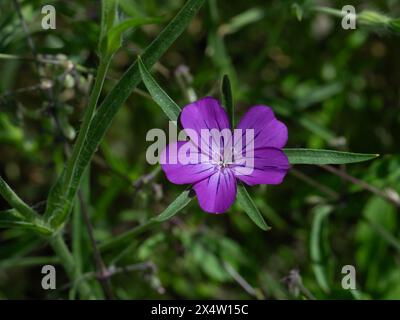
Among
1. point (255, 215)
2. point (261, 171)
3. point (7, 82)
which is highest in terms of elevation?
point (7, 82)

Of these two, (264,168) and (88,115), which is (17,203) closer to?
(88,115)

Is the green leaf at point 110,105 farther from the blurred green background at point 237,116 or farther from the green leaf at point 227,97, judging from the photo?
the blurred green background at point 237,116

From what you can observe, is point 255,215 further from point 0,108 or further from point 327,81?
point 327,81

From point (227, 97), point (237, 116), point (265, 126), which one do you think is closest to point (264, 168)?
point (265, 126)

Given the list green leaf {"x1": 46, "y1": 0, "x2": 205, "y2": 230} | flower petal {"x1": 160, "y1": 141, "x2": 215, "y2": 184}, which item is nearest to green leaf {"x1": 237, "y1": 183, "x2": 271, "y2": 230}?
flower petal {"x1": 160, "y1": 141, "x2": 215, "y2": 184}
